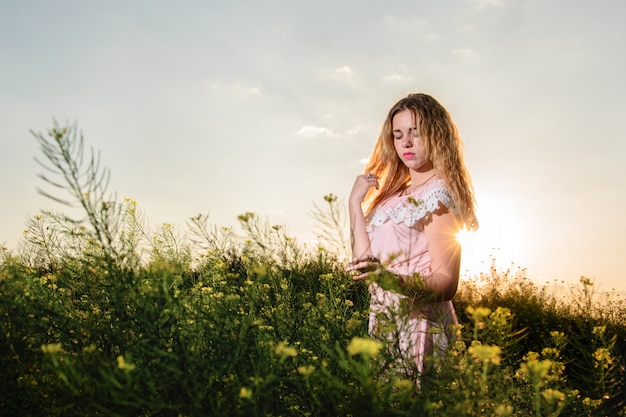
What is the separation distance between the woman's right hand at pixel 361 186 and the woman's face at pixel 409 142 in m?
0.20

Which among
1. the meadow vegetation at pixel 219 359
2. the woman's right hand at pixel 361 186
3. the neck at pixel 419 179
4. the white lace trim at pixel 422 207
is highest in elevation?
the neck at pixel 419 179

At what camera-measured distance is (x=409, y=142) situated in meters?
3.01

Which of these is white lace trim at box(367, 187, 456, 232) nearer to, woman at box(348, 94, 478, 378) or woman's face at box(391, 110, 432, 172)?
woman at box(348, 94, 478, 378)

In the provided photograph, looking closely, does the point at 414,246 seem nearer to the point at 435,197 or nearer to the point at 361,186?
the point at 435,197

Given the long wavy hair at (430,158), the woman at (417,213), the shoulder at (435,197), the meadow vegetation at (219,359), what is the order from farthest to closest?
1. the long wavy hair at (430,158)
2. the shoulder at (435,197)
3. the woman at (417,213)
4. the meadow vegetation at (219,359)

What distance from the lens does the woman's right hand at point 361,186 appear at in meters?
2.92

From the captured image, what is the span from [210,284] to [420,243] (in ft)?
6.09

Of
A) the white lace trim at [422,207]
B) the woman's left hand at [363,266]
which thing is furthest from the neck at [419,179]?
the woman's left hand at [363,266]

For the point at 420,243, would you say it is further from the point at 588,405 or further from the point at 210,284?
the point at 210,284

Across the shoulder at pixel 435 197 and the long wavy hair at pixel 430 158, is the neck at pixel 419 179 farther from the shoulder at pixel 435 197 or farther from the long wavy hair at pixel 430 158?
the shoulder at pixel 435 197

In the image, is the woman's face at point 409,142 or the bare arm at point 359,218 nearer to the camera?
the bare arm at point 359,218

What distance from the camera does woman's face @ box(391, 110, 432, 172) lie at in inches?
117

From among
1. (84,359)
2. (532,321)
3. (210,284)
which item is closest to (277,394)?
(84,359)

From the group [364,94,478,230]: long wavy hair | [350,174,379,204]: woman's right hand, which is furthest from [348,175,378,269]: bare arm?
[364,94,478,230]: long wavy hair
